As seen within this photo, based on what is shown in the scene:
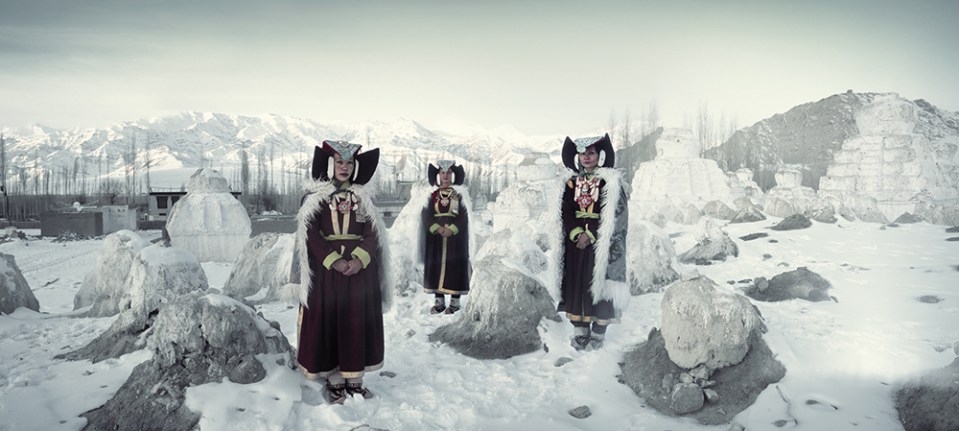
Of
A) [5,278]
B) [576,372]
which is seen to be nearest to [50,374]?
[5,278]

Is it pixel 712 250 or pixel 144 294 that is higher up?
pixel 144 294

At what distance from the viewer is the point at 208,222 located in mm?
14586

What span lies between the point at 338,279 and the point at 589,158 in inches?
114

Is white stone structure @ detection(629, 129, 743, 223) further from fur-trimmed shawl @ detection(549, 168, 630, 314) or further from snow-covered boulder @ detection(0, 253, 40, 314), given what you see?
snow-covered boulder @ detection(0, 253, 40, 314)

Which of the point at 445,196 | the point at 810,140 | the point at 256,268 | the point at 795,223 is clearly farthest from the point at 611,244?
the point at 810,140

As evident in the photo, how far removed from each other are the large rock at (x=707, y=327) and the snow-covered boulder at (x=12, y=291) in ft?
29.0

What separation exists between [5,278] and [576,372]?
8255 millimetres

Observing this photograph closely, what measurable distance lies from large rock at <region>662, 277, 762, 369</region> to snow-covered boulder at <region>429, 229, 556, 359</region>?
1573 mm

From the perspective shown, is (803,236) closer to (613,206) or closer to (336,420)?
(613,206)

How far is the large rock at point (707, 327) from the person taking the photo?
14.4ft

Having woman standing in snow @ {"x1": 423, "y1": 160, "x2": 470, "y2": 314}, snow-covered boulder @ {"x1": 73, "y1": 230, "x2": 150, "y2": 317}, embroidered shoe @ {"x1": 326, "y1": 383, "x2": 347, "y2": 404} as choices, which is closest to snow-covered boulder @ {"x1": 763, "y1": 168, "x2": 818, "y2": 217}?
woman standing in snow @ {"x1": 423, "y1": 160, "x2": 470, "y2": 314}

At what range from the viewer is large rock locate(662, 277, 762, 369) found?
→ 4.40 m

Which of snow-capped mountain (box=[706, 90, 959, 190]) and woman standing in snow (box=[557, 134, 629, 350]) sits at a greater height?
snow-capped mountain (box=[706, 90, 959, 190])

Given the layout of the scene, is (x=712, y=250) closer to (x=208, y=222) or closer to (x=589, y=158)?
(x=589, y=158)
